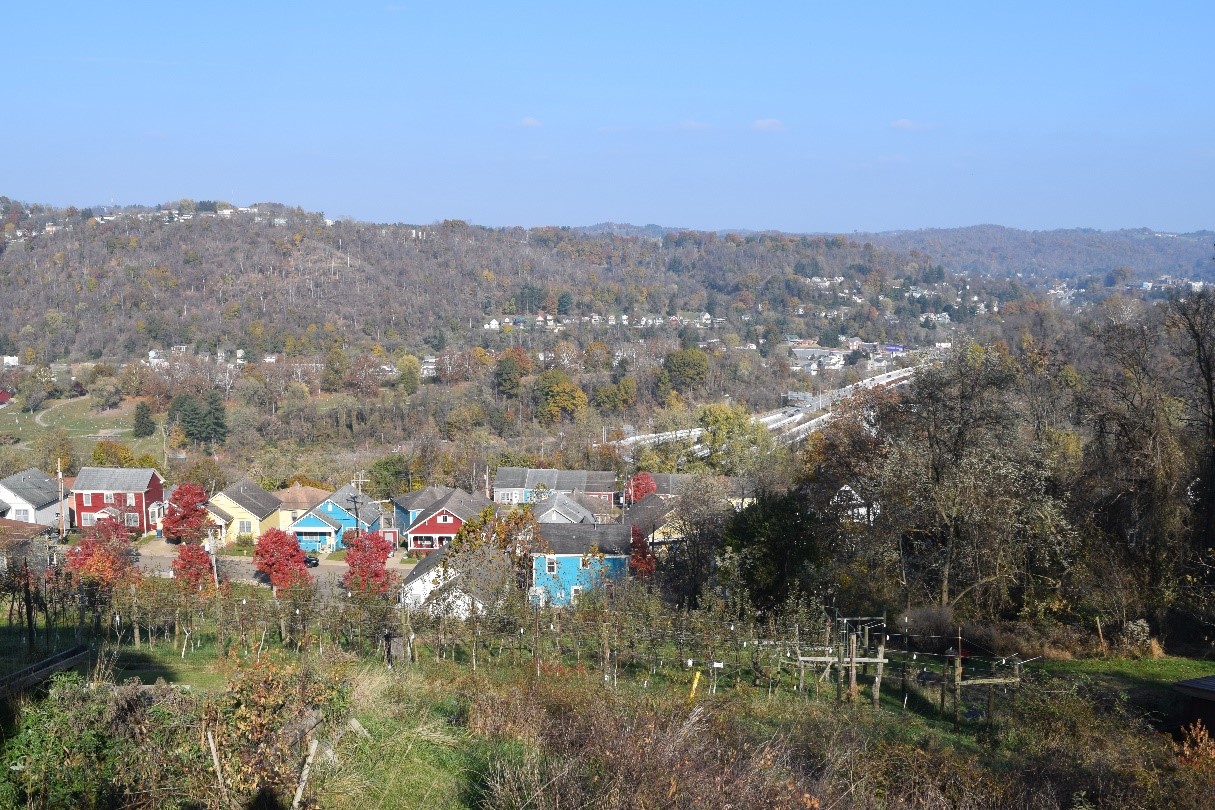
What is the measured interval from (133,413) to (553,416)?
65.4 feet

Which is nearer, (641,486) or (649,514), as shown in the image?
(649,514)

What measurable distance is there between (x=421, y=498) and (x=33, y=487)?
11.6 metres

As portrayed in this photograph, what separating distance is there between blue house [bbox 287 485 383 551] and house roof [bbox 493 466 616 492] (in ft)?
16.3

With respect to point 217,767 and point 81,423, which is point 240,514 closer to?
point 81,423

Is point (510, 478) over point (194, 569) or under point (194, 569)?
under

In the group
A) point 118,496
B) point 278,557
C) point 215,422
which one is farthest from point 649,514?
point 215,422

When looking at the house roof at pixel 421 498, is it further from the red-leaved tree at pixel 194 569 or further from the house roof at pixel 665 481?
the red-leaved tree at pixel 194 569

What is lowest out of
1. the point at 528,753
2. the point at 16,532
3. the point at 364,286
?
the point at 16,532

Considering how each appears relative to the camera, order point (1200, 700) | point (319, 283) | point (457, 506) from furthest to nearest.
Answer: point (319, 283), point (457, 506), point (1200, 700)

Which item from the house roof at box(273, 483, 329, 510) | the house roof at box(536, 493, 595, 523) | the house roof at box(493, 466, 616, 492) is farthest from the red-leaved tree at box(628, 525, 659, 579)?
the house roof at box(273, 483, 329, 510)

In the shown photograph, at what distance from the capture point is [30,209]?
339ft

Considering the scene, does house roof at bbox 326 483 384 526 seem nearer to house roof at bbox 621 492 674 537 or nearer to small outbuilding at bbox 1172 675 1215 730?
house roof at bbox 621 492 674 537

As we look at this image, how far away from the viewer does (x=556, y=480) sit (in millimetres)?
33562

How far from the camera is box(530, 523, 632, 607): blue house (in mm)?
20266
